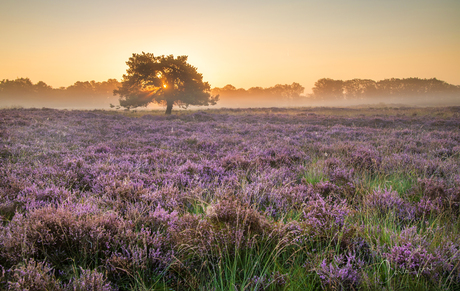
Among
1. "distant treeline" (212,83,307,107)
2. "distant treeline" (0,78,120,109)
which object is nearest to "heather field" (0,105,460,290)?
"distant treeline" (0,78,120,109)

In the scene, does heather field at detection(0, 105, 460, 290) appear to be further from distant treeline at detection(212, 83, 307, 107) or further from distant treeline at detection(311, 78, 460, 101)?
distant treeline at detection(311, 78, 460, 101)

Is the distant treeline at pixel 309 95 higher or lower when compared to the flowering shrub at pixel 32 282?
higher

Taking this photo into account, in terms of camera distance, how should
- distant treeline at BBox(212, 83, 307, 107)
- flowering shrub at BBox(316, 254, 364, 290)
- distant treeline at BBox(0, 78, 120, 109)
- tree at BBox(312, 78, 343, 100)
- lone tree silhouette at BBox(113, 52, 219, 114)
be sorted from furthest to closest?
1. distant treeline at BBox(212, 83, 307, 107)
2. tree at BBox(312, 78, 343, 100)
3. distant treeline at BBox(0, 78, 120, 109)
4. lone tree silhouette at BBox(113, 52, 219, 114)
5. flowering shrub at BBox(316, 254, 364, 290)

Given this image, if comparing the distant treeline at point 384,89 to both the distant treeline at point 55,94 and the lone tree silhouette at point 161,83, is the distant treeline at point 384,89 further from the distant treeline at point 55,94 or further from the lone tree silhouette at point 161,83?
the distant treeline at point 55,94

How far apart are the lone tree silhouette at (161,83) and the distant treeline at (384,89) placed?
11575cm

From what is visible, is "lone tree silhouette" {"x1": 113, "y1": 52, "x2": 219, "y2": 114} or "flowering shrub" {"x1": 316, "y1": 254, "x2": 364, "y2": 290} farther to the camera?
"lone tree silhouette" {"x1": 113, "y1": 52, "x2": 219, "y2": 114}

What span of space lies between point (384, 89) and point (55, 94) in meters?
176

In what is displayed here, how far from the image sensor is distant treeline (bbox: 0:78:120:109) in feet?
308

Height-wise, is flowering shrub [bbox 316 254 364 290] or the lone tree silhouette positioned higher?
the lone tree silhouette

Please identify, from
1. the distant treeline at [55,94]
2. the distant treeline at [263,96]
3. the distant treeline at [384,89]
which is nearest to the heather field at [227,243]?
the distant treeline at [55,94]

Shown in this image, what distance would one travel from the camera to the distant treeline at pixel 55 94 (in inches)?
3696

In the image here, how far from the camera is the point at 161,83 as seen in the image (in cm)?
2880

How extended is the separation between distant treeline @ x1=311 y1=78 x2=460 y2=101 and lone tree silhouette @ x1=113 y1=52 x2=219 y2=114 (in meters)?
116

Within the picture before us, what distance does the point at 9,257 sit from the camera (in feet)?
5.53
